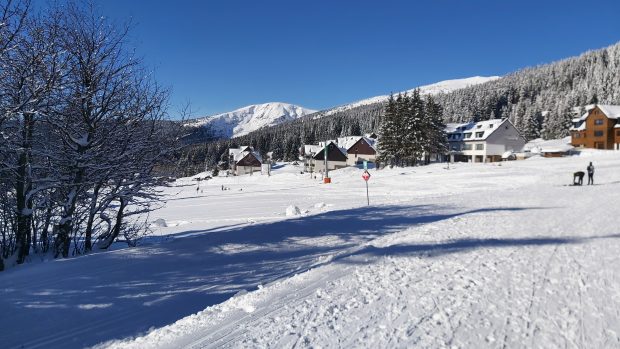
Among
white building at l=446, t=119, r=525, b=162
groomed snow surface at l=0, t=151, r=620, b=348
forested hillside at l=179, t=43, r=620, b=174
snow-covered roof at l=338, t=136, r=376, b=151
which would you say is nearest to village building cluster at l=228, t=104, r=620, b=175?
white building at l=446, t=119, r=525, b=162

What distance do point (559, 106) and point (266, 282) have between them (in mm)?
117073

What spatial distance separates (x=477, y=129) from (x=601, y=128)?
1965 cm

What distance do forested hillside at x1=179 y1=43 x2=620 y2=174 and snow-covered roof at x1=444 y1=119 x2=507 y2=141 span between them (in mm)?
33873

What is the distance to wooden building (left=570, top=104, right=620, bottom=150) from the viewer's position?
60.7 m

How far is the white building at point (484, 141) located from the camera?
63.3 m

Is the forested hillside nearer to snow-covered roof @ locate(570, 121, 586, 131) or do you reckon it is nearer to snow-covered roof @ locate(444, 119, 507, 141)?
snow-covered roof @ locate(570, 121, 586, 131)

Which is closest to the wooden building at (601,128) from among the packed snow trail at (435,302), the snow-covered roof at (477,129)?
the snow-covered roof at (477,129)

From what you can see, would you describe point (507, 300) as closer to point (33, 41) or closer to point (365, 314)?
point (365, 314)

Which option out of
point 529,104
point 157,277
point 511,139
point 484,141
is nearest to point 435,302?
point 157,277

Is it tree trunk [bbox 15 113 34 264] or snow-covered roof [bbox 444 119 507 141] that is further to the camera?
snow-covered roof [bbox 444 119 507 141]

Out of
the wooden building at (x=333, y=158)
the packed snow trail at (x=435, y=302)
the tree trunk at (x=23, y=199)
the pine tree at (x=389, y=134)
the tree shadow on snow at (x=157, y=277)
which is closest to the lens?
the packed snow trail at (x=435, y=302)

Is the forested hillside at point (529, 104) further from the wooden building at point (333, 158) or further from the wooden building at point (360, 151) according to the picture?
the wooden building at point (360, 151)

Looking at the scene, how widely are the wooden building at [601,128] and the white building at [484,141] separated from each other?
9.96 meters

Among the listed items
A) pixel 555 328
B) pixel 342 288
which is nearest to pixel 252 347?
pixel 342 288
